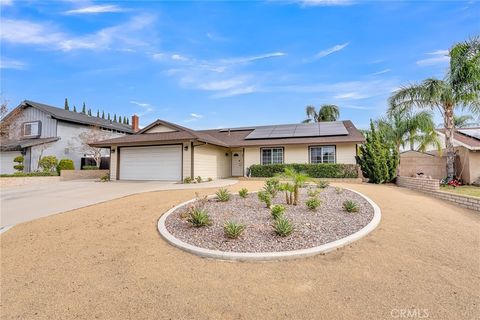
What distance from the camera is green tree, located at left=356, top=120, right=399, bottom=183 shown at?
13031 mm

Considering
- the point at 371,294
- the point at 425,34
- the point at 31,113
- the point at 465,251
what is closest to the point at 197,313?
the point at 371,294

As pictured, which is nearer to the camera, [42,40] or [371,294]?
[371,294]

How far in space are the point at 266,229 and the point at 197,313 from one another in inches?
101

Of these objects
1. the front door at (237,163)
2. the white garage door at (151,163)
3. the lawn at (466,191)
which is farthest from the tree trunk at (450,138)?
the white garage door at (151,163)

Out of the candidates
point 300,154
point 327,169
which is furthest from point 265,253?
point 300,154

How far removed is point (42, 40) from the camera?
1055 centimetres

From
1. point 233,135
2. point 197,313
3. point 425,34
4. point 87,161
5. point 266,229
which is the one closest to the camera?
point 197,313

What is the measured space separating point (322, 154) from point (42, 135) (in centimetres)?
2411

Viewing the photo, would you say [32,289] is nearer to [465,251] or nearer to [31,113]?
[465,251]

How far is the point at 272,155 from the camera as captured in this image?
57.9 ft

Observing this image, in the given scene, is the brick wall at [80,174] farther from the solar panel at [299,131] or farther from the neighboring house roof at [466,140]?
the neighboring house roof at [466,140]

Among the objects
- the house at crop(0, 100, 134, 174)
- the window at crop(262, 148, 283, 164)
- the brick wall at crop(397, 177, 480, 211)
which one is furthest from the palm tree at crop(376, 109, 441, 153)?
the house at crop(0, 100, 134, 174)

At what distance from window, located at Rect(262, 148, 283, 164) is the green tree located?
5.55m

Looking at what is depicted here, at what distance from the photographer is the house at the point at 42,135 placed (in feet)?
66.2
